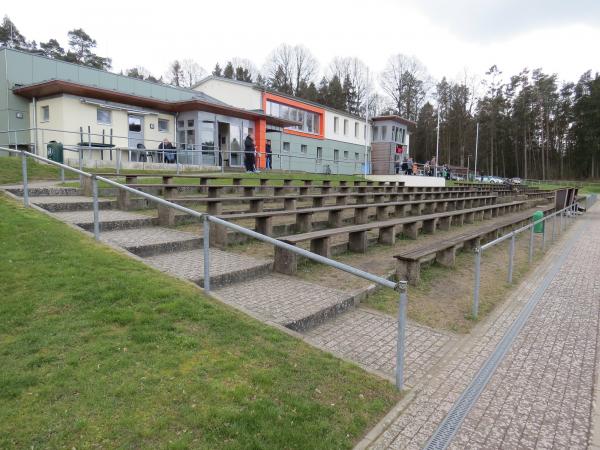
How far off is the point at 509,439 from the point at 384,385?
95 centimetres

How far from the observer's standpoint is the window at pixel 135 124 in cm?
2197

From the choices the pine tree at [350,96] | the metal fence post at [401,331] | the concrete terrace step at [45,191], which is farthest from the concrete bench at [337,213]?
the pine tree at [350,96]

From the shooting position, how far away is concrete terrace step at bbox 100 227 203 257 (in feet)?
19.7

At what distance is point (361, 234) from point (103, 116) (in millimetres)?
17253

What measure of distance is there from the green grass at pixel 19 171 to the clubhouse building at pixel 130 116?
1.45 m

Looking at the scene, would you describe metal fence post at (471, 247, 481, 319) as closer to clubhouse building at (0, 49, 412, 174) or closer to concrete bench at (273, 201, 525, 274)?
concrete bench at (273, 201, 525, 274)

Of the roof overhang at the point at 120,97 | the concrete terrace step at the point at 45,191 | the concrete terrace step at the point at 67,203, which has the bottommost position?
the concrete terrace step at the point at 67,203

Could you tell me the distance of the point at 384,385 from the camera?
3545 millimetres

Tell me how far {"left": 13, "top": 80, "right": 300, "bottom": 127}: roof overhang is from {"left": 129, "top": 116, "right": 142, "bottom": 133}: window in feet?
2.33

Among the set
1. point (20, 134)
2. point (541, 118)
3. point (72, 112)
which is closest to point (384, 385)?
point (72, 112)

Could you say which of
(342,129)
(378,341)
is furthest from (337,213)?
(342,129)

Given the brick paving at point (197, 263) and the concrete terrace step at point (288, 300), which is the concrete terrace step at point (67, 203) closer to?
the brick paving at point (197, 263)

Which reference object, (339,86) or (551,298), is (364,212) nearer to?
(551,298)

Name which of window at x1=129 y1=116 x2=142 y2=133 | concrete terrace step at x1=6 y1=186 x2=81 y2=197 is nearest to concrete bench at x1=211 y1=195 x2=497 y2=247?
concrete terrace step at x1=6 y1=186 x2=81 y2=197
